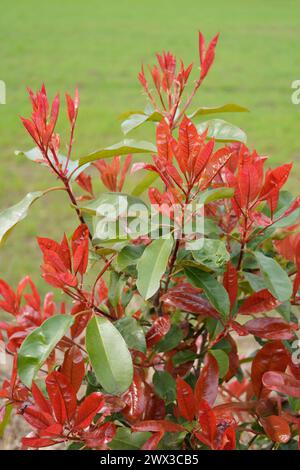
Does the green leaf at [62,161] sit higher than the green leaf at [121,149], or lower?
lower

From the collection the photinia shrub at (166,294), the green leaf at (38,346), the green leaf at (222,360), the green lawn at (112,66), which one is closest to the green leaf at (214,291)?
the photinia shrub at (166,294)

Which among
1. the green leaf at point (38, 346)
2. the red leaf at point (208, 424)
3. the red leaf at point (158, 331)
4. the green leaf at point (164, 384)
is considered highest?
the green leaf at point (38, 346)

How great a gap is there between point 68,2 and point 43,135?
55.2ft

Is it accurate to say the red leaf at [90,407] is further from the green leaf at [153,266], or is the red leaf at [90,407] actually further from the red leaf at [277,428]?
the red leaf at [277,428]

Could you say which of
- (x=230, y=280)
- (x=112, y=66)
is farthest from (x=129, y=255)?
(x=112, y=66)

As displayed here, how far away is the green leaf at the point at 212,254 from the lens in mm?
912

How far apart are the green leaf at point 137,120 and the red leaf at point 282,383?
1.63ft

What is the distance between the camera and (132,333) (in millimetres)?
1032

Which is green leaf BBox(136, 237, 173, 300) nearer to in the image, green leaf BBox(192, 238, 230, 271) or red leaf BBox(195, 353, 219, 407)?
green leaf BBox(192, 238, 230, 271)

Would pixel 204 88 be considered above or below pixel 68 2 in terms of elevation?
below

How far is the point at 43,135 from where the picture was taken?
3.20ft

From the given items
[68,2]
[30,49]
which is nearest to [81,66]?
[30,49]

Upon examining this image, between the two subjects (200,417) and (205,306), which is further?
(205,306)
